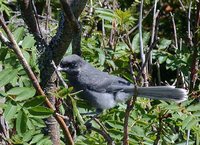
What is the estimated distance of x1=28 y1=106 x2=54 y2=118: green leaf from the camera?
178 cm

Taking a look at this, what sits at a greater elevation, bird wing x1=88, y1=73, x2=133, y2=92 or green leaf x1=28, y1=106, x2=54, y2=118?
green leaf x1=28, y1=106, x2=54, y2=118

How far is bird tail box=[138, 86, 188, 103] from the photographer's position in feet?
7.81

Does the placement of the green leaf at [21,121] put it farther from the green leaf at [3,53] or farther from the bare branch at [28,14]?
the bare branch at [28,14]

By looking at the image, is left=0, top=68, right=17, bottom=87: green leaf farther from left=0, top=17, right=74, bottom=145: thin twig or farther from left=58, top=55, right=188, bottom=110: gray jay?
left=58, top=55, right=188, bottom=110: gray jay

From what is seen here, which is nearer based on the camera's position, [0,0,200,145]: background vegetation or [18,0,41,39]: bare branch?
Result: [0,0,200,145]: background vegetation

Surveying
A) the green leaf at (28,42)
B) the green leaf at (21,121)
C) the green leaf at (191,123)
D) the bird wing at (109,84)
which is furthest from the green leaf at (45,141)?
the bird wing at (109,84)

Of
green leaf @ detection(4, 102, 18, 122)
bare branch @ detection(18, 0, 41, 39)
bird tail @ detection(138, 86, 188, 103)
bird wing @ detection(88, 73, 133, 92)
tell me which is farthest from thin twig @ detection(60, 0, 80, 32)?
bird wing @ detection(88, 73, 133, 92)

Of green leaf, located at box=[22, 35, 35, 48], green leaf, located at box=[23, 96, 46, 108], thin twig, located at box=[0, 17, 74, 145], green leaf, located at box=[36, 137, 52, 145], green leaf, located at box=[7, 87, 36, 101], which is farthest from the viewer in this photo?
green leaf, located at box=[22, 35, 35, 48]

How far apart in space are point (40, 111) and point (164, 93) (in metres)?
0.78

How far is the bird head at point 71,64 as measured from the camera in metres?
2.49

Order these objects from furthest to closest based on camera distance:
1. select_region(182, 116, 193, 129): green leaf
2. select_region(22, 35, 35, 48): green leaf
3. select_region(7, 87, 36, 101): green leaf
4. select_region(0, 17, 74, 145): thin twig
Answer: select_region(22, 35, 35, 48): green leaf → select_region(182, 116, 193, 129): green leaf → select_region(7, 87, 36, 101): green leaf → select_region(0, 17, 74, 145): thin twig

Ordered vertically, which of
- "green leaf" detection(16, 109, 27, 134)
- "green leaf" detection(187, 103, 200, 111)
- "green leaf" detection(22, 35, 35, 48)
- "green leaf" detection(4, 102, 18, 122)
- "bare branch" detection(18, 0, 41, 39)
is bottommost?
"green leaf" detection(187, 103, 200, 111)

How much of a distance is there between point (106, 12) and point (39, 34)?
0.49m

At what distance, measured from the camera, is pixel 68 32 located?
6.70ft
